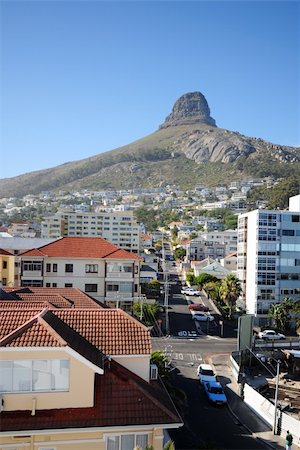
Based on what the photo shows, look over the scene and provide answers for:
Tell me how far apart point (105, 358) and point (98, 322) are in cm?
160

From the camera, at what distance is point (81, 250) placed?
4169cm

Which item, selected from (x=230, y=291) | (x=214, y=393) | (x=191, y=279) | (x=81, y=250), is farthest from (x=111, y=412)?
(x=191, y=279)

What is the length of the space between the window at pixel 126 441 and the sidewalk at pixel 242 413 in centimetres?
1046

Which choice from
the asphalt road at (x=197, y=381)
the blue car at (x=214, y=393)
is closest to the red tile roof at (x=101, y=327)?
the asphalt road at (x=197, y=381)

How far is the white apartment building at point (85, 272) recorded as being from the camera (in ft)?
133

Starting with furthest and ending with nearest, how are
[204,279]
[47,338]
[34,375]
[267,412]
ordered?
[204,279]
[267,412]
[47,338]
[34,375]

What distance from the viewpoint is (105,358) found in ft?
42.1

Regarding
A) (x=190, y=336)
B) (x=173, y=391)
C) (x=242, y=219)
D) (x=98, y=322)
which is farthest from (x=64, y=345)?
(x=242, y=219)

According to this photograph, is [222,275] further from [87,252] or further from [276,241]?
[87,252]

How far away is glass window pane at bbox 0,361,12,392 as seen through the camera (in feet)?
34.8

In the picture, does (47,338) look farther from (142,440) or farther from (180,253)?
(180,253)

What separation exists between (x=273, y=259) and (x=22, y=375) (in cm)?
4226

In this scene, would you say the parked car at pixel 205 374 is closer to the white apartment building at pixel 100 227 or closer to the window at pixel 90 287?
the window at pixel 90 287

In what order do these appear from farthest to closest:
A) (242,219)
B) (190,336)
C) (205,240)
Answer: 1. (205,240)
2. (242,219)
3. (190,336)
